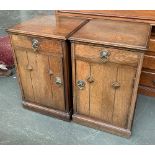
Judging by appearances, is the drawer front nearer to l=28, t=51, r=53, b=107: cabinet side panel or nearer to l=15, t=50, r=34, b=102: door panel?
l=28, t=51, r=53, b=107: cabinet side panel

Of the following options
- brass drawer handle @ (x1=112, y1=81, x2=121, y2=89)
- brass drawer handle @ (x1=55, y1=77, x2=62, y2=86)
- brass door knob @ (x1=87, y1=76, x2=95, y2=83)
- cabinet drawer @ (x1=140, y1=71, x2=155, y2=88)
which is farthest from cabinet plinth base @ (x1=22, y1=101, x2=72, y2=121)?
cabinet drawer @ (x1=140, y1=71, x2=155, y2=88)

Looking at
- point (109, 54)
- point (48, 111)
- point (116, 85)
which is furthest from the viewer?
point (48, 111)

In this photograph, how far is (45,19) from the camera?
75.9 inches

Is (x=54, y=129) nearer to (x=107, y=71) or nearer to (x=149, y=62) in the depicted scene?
(x=107, y=71)

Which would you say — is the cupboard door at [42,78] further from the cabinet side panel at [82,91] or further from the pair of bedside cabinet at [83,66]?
the cabinet side panel at [82,91]

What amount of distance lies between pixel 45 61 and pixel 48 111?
513 millimetres

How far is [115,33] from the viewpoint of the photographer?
5.24 ft

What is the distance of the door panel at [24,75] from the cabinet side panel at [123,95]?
78cm

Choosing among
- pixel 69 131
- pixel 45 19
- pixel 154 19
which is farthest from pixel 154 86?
pixel 45 19

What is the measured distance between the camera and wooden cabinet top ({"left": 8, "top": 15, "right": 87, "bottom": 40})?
1.61 meters

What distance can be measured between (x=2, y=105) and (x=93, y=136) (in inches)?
38.7

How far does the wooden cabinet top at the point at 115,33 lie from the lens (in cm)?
144

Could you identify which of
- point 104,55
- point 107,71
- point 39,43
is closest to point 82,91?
point 107,71
